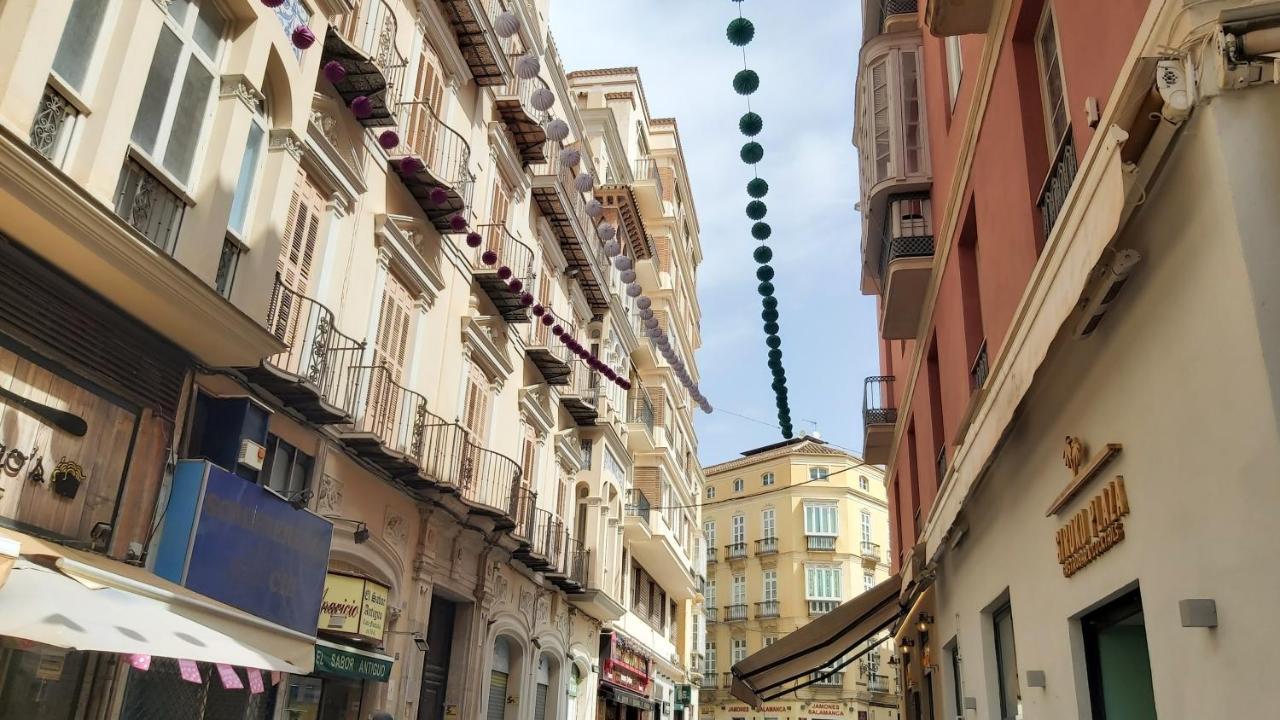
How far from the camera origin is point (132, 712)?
311 inches

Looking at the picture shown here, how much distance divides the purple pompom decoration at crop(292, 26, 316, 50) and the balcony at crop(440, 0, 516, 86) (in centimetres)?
538

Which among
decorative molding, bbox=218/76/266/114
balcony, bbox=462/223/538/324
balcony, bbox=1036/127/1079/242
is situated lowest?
balcony, bbox=1036/127/1079/242

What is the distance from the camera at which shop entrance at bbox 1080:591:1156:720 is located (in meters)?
5.48

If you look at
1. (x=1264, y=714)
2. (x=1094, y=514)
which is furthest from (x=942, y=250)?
(x=1264, y=714)

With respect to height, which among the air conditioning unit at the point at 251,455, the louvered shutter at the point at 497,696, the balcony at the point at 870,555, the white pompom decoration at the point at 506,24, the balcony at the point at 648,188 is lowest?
the louvered shutter at the point at 497,696

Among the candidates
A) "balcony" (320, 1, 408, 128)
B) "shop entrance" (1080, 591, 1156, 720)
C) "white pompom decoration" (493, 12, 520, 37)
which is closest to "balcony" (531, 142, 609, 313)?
"balcony" (320, 1, 408, 128)

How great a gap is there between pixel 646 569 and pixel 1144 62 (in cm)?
2762

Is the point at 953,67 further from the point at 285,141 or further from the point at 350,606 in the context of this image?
the point at 350,606

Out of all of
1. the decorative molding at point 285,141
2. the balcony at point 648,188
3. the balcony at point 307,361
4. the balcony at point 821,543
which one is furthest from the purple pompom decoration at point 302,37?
the balcony at point 821,543

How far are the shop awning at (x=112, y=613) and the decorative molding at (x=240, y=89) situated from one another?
4185 millimetres

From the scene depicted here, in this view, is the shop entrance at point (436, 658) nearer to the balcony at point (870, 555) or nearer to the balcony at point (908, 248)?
the balcony at point (908, 248)

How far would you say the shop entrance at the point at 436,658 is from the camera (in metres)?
14.2

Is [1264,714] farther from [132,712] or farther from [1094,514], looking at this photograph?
[132,712]

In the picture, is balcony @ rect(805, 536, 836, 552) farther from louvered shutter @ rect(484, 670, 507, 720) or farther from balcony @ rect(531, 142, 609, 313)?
louvered shutter @ rect(484, 670, 507, 720)
